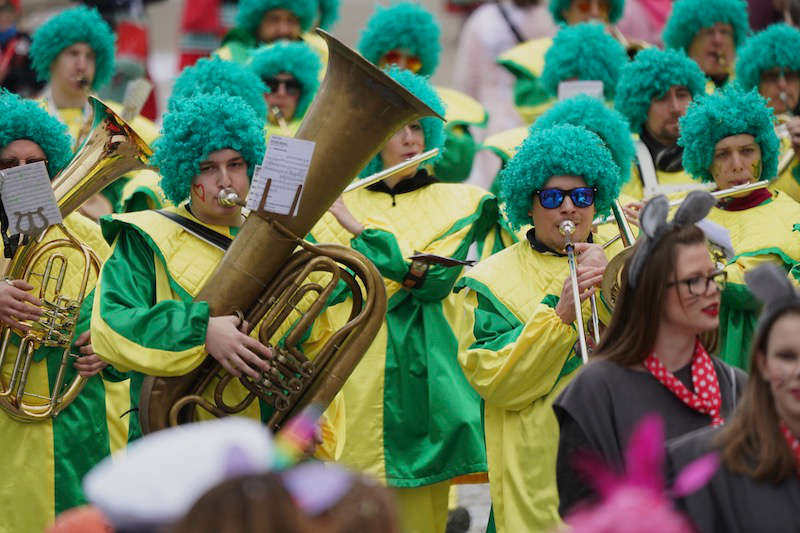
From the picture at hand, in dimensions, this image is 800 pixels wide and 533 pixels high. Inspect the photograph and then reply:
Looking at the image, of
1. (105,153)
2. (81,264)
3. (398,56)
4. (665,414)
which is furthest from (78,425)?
(398,56)

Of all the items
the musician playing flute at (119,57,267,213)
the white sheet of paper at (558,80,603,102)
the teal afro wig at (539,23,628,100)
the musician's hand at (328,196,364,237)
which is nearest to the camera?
the musician's hand at (328,196,364,237)

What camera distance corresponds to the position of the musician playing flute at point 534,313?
5.54 m

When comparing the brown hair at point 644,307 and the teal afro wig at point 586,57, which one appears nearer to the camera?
the brown hair at point 644,307

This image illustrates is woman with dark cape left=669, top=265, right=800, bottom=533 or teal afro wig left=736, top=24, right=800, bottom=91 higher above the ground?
teal afro wig left=736, top=24, right=800, bottom=91

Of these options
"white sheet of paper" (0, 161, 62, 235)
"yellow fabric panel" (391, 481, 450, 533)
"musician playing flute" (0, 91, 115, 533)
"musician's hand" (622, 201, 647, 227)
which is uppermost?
"musician's hand" (622, 201, 647, 227)

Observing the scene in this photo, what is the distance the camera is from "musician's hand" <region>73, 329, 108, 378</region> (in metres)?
6.25

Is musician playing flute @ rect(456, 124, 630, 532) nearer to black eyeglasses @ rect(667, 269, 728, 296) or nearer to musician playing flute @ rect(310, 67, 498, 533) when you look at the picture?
musician playing flute @ rect(310, 67, 498, 533)

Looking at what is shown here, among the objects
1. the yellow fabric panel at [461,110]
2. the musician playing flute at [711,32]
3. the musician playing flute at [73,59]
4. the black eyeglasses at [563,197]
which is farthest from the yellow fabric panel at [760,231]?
the musician playing flute at [73,59]

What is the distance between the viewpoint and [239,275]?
5.39 m

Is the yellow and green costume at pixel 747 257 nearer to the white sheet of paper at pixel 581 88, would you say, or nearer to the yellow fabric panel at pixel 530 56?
the white sheet of paper at pixel 581 88

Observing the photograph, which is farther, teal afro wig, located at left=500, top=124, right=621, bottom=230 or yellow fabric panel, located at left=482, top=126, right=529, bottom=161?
yellow fabric panel, located at left=482, top=126, right=529, bottom=161

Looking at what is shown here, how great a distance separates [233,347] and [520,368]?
3.55ft

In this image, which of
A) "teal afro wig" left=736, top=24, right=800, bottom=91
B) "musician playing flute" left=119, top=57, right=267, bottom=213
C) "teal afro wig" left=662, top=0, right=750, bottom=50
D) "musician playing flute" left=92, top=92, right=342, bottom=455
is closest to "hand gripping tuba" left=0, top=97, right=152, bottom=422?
"musician playing flute" left=92, top=92, right=342, bottom=455

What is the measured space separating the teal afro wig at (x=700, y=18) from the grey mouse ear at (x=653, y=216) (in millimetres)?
5108
